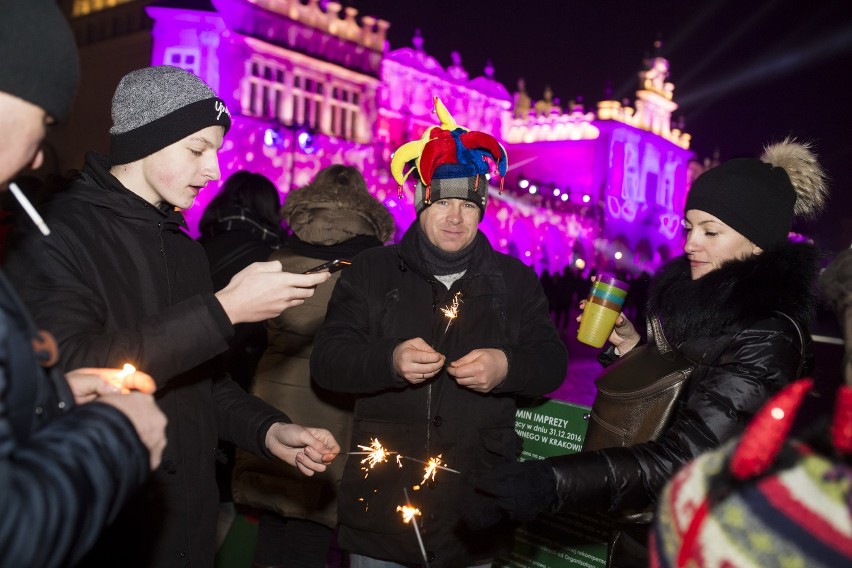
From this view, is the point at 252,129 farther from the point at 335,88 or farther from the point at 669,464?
the point at 669,464

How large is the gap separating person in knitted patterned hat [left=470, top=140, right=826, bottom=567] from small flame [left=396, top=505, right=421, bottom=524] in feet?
2.17

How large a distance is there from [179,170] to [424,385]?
135 centimetres

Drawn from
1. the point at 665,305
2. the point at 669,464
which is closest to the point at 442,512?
the point at 669,464

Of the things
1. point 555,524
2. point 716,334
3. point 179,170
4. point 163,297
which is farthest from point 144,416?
point 555,524

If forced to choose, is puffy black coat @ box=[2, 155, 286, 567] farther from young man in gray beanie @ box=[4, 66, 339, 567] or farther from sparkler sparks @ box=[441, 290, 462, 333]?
sparkler sparks @ box=[441, 290, 462, 333]

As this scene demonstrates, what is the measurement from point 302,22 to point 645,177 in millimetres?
33164

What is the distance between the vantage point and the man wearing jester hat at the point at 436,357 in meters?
2.92

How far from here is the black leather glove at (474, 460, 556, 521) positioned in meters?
2.06

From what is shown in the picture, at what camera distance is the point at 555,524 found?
377cm

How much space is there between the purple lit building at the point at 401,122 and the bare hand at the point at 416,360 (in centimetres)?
831

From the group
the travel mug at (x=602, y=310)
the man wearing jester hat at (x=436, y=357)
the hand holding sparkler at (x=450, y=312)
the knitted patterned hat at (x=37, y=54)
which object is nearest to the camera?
the knitted patterned hat at (x=37, y=54)

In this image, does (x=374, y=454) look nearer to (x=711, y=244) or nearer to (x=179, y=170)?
(x=179, y=170)

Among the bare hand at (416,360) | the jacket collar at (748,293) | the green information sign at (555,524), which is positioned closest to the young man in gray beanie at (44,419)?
the bare hand at (416,360)

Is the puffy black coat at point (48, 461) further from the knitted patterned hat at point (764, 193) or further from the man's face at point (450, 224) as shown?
the knitted patterned hat at point (764, 193)
